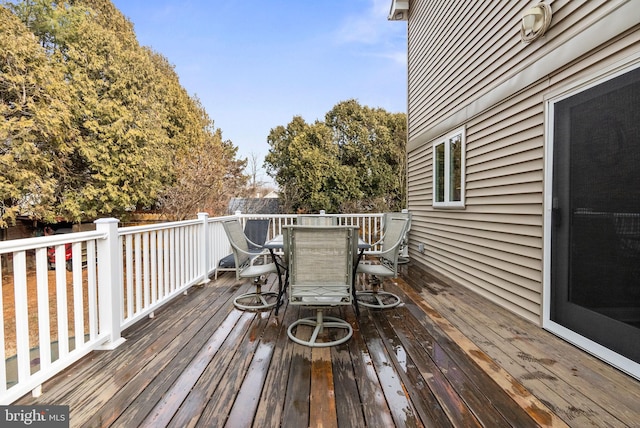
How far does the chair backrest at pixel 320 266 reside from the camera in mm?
2482

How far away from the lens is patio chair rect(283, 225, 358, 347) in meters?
2.48

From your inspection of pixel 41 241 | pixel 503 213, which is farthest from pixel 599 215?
pixel 41 241

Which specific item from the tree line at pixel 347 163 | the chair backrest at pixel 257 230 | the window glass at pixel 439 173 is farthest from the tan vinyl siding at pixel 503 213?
the tree line at pixel 347 163

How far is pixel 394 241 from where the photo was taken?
3594mm

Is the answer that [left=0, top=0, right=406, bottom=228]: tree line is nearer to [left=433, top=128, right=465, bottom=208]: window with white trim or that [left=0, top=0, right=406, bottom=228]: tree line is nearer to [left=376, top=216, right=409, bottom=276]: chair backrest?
[left=433, top=128, right=465, bottom=208]: window with white trim

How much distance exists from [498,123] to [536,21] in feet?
3.33

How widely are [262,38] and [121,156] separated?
588 centimetres

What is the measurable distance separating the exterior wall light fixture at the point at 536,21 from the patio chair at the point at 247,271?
11.0ft

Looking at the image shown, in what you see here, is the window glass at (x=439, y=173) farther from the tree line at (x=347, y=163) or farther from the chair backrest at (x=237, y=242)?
the tree line at (x=347, y=163)

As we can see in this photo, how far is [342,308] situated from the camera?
11.4 ft

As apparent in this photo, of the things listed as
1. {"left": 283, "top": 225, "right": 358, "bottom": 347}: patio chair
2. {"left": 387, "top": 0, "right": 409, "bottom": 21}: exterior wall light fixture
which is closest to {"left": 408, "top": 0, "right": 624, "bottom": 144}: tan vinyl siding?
{"left": 387, "top": 0, "right": 409, "bottom": 21}: exterior wall light fixture

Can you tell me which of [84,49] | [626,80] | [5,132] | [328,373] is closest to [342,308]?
[328,373]

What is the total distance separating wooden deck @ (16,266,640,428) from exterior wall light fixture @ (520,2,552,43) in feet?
8.88

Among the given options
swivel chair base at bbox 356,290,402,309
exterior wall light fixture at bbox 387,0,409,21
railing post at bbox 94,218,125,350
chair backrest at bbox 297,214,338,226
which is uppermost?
exterior wall light fixture at bbox 387,0,409,21
